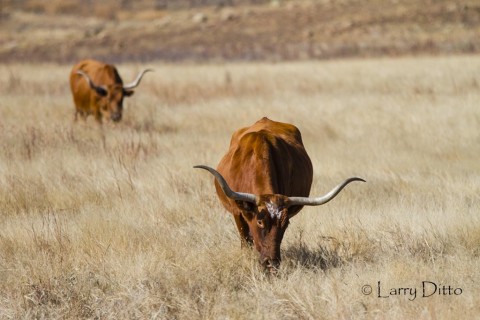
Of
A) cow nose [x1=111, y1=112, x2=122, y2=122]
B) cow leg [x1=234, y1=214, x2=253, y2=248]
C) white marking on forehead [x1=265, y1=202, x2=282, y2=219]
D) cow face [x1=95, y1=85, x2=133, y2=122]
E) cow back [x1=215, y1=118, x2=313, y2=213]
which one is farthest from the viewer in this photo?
cow face [x1=95, y1=85, x2=133, y2=122]

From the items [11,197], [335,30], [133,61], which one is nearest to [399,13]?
[335,30]

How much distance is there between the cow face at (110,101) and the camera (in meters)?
13.9

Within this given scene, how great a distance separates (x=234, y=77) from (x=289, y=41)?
50.1 feet

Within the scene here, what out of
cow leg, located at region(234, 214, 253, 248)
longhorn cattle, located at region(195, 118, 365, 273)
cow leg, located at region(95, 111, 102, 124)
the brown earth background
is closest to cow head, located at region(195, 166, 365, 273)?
longhorn cattle, located at region(195, 118, 365, 273)

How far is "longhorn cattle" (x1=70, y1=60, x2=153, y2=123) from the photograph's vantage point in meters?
14.0

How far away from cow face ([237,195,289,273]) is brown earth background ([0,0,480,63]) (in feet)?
69.4

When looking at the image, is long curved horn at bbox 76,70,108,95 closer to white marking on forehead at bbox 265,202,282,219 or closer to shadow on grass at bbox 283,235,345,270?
shadow on grass at bbox 283,235,345,270

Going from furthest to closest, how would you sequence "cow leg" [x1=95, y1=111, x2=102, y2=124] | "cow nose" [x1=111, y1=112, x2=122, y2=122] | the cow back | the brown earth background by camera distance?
the brown earth background, "cow leg" [x1=95, y1=111, x2=102, y2=124], "cow nose" [x1=111, y1=112, x2=122, y2=122], the cow back

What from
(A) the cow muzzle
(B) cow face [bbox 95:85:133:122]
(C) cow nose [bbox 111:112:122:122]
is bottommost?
(A) the cow muzzle

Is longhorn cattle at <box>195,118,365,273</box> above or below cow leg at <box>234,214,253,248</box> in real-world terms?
above

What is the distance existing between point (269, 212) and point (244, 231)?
784 millimetres

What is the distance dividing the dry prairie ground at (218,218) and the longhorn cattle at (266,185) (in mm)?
291

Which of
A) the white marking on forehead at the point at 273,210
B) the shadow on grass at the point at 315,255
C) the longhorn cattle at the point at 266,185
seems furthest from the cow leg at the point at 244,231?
the white marking on forehead at the point at 273,210

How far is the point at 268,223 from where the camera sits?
18.4 ft
